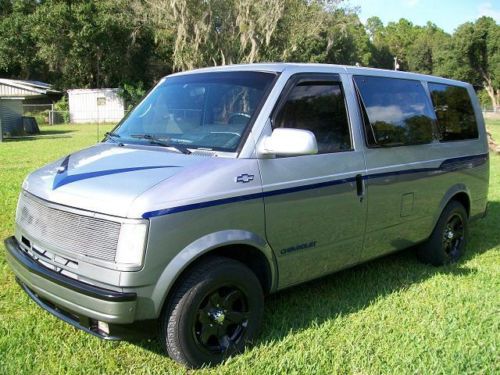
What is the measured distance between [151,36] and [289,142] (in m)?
47.2

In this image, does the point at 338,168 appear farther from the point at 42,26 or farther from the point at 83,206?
the point at 42,26

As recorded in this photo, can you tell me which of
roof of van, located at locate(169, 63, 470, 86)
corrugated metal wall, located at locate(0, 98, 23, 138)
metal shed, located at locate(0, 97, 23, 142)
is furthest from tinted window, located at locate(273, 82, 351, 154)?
corrugated metal wall, located at locate(0, 98, 23, 138)

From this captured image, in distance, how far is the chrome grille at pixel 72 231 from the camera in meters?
3.12

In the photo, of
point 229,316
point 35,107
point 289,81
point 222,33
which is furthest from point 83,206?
point 35,107

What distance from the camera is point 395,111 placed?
5012 mm

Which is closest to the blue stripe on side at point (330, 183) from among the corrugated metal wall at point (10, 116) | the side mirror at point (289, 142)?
the side mirror at point (289, 142)

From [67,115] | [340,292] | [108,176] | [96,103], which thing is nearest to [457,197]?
[340,292]

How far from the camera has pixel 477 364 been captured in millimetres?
3662

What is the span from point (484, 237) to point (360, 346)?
409 centimetres

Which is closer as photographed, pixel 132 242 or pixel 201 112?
pixel 132 242

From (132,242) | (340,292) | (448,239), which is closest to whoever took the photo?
(132,242)

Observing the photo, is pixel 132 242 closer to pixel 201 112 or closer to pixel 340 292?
pixel 201 112

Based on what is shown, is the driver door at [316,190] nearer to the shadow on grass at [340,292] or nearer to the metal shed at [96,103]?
the shadow on grass at [340,292]

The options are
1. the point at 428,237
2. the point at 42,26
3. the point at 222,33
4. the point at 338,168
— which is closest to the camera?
the point at 338,168
